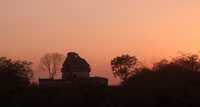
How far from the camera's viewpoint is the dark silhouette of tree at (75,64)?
8850 cm

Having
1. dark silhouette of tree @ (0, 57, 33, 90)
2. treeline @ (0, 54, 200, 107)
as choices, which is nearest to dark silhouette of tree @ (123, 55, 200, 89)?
treeline @ (0, 54, 200, 107)

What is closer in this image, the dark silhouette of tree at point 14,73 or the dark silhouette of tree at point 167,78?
the dark silhouette of tree at point 167,78

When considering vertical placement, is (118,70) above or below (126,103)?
above

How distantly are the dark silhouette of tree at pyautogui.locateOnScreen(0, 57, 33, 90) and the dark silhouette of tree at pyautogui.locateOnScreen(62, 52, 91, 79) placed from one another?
20.6 ft

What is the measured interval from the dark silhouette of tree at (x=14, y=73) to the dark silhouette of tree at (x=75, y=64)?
6286 mm

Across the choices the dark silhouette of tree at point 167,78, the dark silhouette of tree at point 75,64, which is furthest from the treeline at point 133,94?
the dark silhouette of tree at point 75,64

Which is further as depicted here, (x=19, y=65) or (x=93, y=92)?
(x=19, y=65)

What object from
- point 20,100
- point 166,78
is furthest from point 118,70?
point 20,100

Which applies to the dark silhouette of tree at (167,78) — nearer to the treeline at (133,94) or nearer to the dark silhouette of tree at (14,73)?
the treeline at (133,94)

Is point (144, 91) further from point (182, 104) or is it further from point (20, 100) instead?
point (20, 100)

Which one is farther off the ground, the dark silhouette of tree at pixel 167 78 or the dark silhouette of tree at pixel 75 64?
the dark silhouette of tree at pixel 75 64

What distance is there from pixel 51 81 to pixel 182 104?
34040 mm

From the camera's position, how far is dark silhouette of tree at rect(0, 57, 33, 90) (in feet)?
249

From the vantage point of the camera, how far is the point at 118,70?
98000 mm
